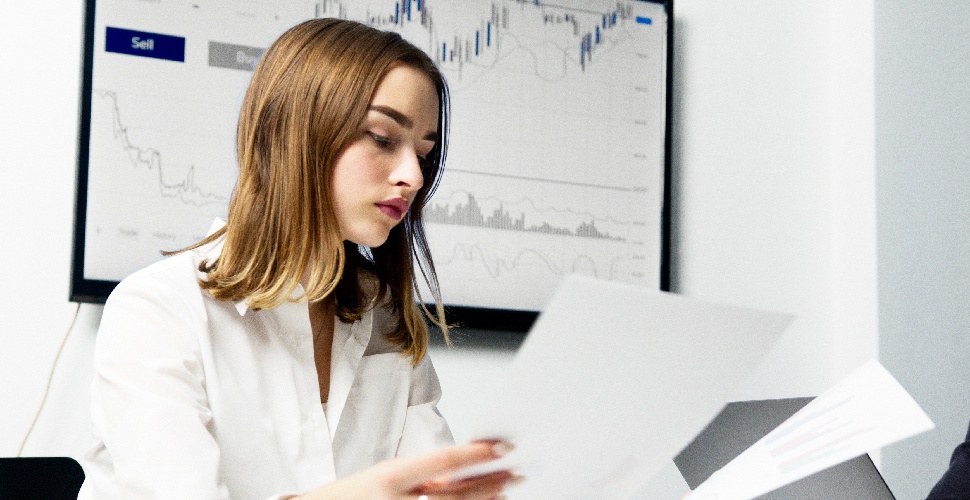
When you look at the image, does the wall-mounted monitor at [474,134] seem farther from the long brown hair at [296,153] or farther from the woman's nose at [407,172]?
the woman's nose at [407,172]

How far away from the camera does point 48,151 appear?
130 cm

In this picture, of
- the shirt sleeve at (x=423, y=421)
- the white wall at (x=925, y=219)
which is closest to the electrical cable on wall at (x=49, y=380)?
the shirt sleeve at (x=423, y=421)

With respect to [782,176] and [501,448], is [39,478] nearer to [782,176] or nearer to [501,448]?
[501,448]

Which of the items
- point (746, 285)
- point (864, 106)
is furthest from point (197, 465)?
point (864, 106)

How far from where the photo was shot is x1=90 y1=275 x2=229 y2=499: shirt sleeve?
2.64 feet

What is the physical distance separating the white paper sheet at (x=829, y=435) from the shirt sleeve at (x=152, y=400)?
0.46 m

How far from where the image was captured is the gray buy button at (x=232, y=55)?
1.39 m

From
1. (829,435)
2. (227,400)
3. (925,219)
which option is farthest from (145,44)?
(925,219)

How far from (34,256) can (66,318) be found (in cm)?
10

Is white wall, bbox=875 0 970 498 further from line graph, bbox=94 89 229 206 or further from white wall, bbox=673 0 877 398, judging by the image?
line graph, bbox=94 89 229 206

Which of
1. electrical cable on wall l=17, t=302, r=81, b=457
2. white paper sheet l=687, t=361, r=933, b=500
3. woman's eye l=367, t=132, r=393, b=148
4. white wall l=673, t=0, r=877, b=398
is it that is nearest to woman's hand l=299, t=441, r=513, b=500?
white paper sheet l=687, t=361, r=933, b=500

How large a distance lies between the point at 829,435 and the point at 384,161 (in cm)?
55

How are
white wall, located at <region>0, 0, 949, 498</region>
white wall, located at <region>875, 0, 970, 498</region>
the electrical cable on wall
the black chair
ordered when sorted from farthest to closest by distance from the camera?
white wall, located at <region>0, 0, 949, 498</region>
white wall, located at <region>875, 0, 970, 498</region>
the electrical cable on wall
the black chair

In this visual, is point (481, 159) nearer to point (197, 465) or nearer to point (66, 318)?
point (66, 318)
